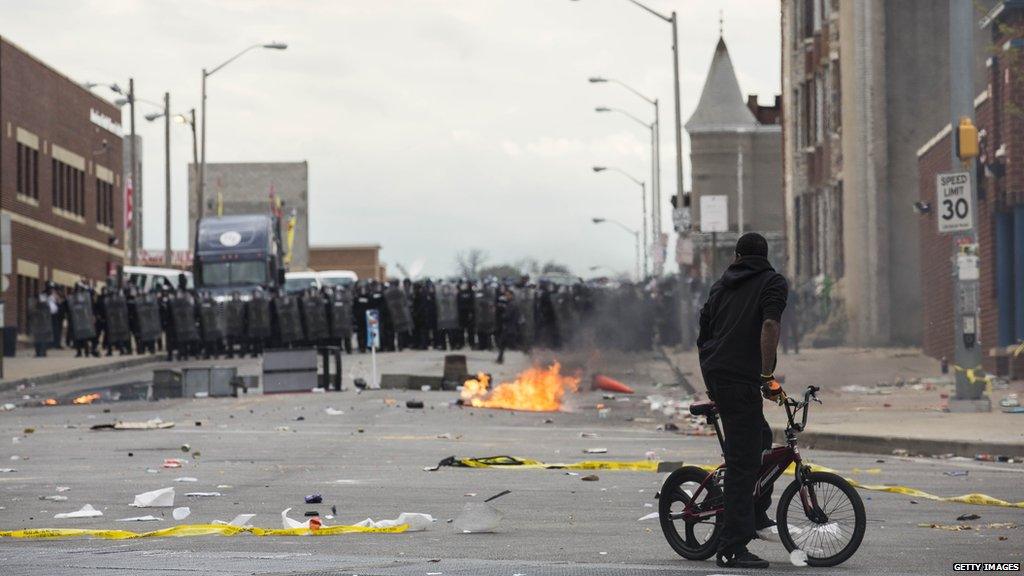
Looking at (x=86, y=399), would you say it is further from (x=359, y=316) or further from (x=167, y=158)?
(x=167, y=158)

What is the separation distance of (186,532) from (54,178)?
4982 centimetres

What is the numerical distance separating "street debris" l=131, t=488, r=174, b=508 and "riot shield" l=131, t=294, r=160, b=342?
32.7 meters

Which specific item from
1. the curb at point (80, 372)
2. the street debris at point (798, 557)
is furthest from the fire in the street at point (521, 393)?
the street debris at point (798, 557)

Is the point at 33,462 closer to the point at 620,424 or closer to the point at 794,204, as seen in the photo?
the point at 620,424

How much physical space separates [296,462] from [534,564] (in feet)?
28.0

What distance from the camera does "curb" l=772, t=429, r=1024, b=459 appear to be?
18828mm

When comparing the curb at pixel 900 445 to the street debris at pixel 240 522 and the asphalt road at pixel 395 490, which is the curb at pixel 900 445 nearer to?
the asphalt road at pixel 395 490

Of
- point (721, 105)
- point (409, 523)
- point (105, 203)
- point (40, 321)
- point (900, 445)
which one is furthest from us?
point (721, 105)

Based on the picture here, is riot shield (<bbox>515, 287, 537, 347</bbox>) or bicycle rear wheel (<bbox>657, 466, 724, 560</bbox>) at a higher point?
riot shield (<bbox>515, 287, 537, 347</bbox>)

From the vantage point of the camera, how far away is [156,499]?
14.0 metres

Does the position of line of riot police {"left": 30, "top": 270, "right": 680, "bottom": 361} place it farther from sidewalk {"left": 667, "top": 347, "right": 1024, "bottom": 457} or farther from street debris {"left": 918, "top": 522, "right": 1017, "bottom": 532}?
street debris {"left": 918, "top": 522, "right": 1017, "bottom": 532}

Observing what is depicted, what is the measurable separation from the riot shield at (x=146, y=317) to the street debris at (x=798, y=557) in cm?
3753

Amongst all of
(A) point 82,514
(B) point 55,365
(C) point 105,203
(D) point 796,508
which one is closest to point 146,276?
(C) point 105,203

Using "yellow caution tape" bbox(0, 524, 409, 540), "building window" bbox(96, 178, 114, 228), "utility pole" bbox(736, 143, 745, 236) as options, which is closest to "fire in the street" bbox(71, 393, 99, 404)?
"yellow caution tape" bbox(0, 524, 409, 540)
